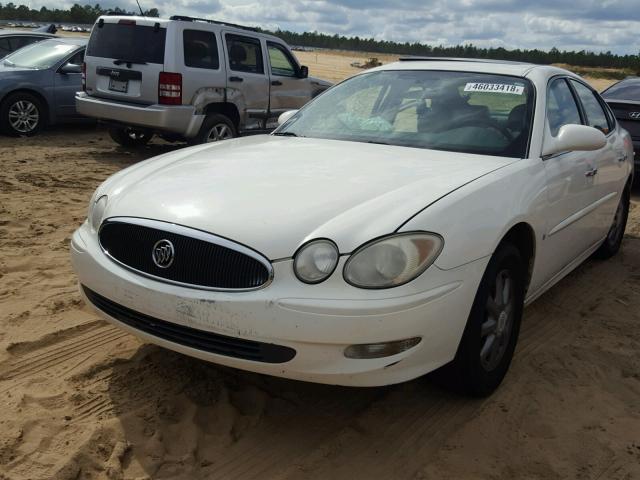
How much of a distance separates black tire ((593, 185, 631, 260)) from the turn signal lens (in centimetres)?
351

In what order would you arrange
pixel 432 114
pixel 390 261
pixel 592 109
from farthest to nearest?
pixel 592 109 → pixel 432 114 → pixel 390 261

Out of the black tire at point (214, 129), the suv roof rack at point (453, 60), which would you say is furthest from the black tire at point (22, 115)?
the suv roof rack at point (453, 60)

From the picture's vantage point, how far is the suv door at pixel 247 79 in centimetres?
966

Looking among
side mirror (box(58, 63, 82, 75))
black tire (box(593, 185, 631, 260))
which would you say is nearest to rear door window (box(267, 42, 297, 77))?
side mirror (box(58, 63, 82, 75))

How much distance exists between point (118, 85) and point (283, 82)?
8.22 ft

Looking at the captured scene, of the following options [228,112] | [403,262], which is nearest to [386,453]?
[403,262]

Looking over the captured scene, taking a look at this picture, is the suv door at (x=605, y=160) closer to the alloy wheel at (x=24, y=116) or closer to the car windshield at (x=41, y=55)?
the alloy wheel at (x=24, y=116)

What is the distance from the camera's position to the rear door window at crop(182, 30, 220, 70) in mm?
9031

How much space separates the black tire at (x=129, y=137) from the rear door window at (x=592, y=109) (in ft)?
22.5

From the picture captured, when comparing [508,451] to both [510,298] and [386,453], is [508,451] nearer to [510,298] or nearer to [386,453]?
[386,453]

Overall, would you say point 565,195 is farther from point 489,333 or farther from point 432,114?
point 489,333

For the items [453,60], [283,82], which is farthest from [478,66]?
[283,82]

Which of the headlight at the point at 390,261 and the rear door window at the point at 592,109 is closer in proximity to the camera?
the headlight at the point at 390,261

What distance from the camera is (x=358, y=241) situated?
271 cm
